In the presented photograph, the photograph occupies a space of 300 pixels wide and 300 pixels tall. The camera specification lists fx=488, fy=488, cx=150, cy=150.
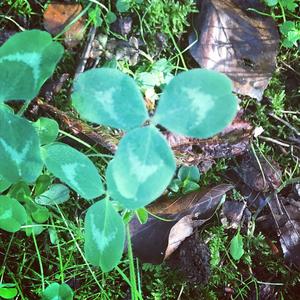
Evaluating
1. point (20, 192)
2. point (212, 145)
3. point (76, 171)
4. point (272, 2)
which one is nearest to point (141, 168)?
point (76, 171)

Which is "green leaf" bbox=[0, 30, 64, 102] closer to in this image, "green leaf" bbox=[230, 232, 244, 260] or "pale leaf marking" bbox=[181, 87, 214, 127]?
"pale leaf marking" bbox=[181, 87, 214, 127]

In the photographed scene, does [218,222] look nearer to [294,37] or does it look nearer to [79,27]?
[294,37]

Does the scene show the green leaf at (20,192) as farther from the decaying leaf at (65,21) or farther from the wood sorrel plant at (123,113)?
the decaying leaf at (65,21)

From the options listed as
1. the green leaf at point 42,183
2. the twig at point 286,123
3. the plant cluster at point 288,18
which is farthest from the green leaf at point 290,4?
the green leaf at point 42,183

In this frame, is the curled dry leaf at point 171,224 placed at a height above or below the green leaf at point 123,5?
below

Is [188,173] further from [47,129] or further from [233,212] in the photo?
[47,129]

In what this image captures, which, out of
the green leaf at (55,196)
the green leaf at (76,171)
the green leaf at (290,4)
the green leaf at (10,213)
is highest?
the green leaf at (290,4)

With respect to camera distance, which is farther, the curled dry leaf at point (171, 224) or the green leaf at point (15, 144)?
the curled dry leaf at point (171, 224)
